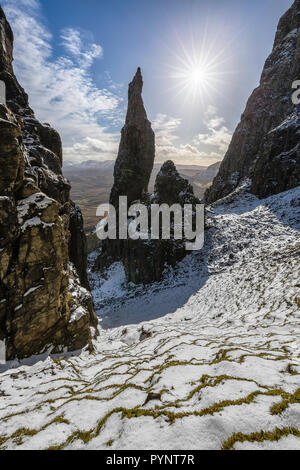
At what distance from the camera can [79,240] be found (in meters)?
23.8

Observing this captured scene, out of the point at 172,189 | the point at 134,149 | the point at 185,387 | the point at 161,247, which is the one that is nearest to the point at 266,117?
the point at 134,149

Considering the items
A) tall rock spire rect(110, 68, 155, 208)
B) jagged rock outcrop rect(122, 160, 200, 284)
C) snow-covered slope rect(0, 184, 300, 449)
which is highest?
tall rock spire rect(110, 68, 155, 208)

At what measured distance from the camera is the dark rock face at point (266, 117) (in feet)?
130

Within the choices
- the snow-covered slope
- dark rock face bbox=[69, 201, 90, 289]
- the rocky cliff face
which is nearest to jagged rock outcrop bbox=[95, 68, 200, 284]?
dark rock face bbox=[69, 201, 90, 289]

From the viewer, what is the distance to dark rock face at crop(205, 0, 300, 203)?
39.7 m

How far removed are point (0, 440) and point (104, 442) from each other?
3.05 metres

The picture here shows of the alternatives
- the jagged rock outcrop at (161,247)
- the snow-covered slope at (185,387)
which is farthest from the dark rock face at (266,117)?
the snow-covered slope at (185,387)

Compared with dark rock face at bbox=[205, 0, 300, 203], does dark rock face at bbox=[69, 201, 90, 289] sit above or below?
below

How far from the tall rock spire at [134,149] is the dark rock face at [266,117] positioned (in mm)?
24256

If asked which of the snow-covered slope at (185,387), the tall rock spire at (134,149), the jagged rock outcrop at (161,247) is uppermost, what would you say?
the tall rock spire at (134,149)

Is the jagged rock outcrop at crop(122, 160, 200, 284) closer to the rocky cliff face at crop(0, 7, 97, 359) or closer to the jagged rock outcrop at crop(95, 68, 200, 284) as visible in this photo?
the jagged rock outcrop at crop(95, 68, 200, 284)

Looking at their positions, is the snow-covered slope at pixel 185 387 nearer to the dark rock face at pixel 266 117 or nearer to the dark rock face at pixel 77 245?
the dark rock face at pixel 77 245

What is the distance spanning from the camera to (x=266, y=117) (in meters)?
55.1

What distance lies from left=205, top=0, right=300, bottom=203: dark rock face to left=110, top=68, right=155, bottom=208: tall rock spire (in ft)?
79.6
